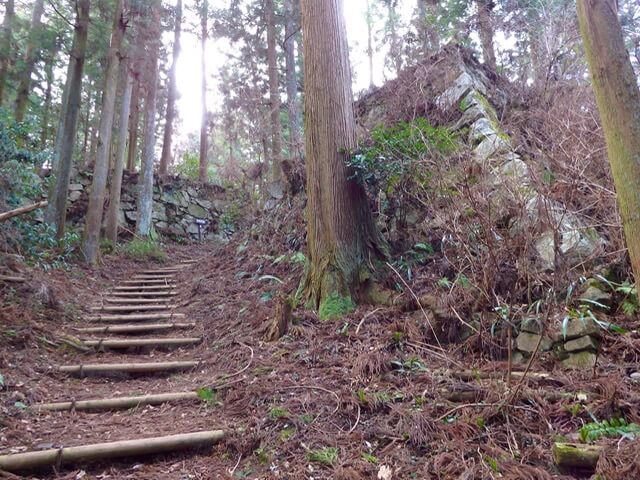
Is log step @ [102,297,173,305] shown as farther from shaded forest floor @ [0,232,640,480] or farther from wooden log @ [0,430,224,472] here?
wooden log @ [0,430,224,472]

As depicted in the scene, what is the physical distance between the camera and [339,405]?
8.54 feet

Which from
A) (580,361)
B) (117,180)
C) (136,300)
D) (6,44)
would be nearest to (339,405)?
(580,361)

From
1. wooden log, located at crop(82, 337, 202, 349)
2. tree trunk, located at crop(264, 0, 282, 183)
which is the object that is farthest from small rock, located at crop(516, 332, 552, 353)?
A: tree trunk, located at crop(264, 0, 282, 183)

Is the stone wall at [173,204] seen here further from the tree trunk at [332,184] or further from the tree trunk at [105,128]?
the tree trunk at [332,184]

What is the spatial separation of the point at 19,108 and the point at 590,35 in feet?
46.4

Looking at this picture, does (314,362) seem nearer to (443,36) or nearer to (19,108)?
(443,36)

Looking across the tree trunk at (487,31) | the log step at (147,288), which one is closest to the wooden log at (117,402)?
the log step at (147,288)

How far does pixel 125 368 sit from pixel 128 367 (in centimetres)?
3

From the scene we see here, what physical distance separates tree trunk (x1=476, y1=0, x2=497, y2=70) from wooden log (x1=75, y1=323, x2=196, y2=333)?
23.4ft

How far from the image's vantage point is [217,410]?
2.94 metres

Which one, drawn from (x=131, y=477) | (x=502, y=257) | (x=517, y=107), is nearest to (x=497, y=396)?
(x=502, y=257)

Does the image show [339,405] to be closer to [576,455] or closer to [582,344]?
[576,455]

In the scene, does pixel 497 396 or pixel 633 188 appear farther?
pixel 497 396

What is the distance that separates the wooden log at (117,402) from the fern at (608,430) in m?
2.52
